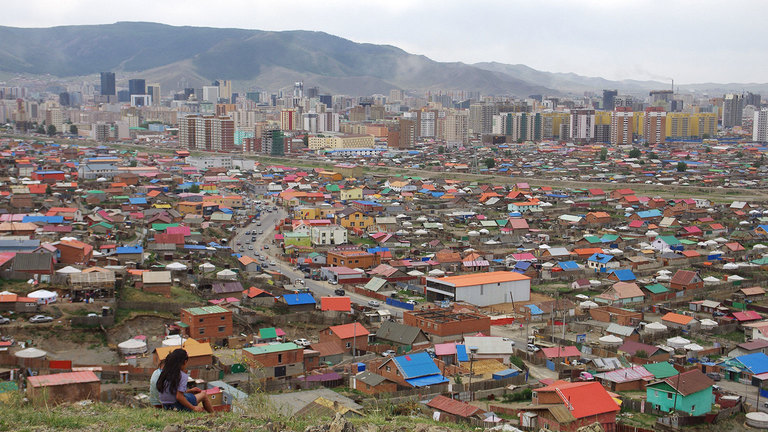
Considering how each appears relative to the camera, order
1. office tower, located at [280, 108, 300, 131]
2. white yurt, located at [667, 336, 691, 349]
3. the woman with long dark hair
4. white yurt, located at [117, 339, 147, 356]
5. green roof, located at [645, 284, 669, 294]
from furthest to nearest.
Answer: office tower, located at [280, 108, 300, 131]
green roof, located at [645, 284, 669, 294]
white yurt, located at [667, 336, 691, 349]
white yurt, located at [117, 339, 147, 356]
the woman with long dark hair

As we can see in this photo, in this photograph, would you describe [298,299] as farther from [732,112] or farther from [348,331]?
[732,112]

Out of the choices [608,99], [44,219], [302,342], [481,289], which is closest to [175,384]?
[302,342]

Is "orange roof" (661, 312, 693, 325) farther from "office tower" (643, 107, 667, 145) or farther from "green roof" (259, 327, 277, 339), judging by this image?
"office tower" (643, 107, 667, 145)

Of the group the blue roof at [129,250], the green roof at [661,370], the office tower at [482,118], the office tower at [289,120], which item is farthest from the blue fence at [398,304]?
the office tower at [482,118]

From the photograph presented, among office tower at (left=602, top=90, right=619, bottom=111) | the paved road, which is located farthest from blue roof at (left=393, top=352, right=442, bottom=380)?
office tower at (left=602, top=90, right=619, bottom=111)

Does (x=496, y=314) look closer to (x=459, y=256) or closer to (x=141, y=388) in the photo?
(x=459, y=256)

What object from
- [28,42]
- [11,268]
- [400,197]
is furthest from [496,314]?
[28,42]
